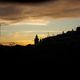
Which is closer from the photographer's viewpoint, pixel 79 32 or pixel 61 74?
pixel 61 74

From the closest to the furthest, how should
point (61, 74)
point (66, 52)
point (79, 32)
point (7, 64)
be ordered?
point (61, 74)
point (7, 64)
point (66, 52)
point (79, 32)

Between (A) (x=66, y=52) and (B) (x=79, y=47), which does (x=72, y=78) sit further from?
(B) (x=79, y=47)

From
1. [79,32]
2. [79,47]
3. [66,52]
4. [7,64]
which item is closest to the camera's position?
[7,64]

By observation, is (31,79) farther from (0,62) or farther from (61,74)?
(0,62)

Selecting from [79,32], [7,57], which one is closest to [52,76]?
[7,57]

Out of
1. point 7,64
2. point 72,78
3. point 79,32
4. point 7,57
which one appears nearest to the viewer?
point 72,78

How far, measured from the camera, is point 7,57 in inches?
1909

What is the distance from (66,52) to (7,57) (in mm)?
21319

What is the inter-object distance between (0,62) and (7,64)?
1.74 meters

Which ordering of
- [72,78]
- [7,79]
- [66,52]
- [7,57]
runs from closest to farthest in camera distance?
[7,79]
[72,78]
[7,57]
[66,52]

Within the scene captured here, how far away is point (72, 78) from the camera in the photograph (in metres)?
32.5

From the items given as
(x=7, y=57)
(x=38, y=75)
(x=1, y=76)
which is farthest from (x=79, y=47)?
(x=1, y=76)

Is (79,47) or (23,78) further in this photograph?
(79,47)

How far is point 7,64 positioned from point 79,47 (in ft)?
117
